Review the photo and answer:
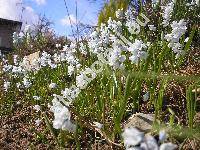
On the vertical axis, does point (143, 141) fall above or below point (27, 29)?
below

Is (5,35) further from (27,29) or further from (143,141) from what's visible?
(143,141)

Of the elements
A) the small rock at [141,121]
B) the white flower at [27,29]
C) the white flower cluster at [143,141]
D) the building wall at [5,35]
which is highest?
the building wall at [5,35]

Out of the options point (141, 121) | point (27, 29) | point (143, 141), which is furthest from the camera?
point (27, 29)

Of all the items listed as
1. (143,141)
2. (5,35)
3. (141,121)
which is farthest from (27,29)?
(5,35)

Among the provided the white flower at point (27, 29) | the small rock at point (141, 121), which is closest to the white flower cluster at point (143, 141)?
the small rock at point (141, 121)

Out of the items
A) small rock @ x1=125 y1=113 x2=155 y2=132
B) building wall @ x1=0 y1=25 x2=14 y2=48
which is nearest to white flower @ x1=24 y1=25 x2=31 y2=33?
small rock @ x1=125 y1=113 x2=155 y2=132

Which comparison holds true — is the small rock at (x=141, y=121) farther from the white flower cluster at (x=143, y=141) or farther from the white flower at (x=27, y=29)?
the white flower at (x=27, y=29)

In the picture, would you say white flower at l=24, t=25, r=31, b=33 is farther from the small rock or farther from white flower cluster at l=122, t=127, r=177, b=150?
white flower cluster at l=122, t=127, r=177, b=150

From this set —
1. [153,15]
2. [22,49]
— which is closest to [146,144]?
[153,15]

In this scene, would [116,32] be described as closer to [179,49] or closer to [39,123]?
[179,49]

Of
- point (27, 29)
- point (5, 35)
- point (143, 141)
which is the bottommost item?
point (143, 141)

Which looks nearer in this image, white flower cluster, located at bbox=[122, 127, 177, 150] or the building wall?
white flower cluster, located at bbox=[122, 127, 177, 150]

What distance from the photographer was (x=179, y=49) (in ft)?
11.7

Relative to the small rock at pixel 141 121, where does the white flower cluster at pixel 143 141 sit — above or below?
below
